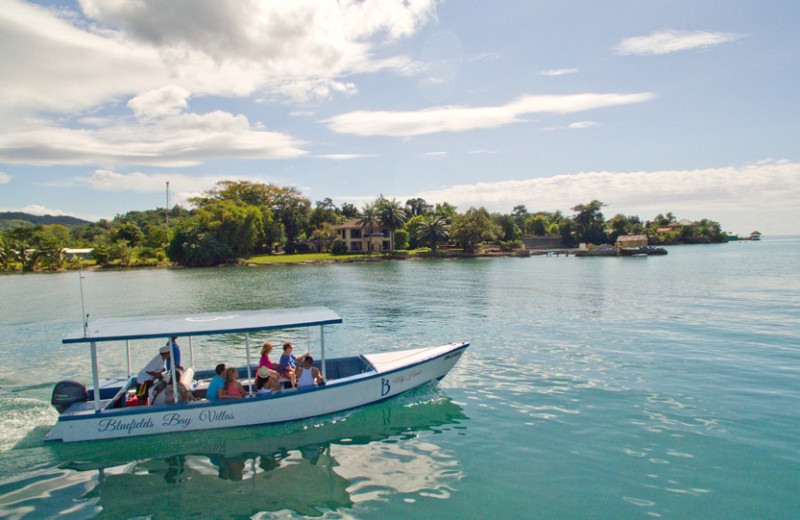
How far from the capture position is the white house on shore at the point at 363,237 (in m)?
104

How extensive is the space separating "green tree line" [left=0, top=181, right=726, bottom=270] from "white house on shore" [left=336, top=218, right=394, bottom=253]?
850 millimetres

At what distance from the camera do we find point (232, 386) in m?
11.0

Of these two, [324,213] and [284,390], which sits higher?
Answer: [324,213]

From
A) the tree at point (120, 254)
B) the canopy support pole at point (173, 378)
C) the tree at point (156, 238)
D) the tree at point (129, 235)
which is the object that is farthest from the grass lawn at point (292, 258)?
the canopy support pole at point (173, 378)

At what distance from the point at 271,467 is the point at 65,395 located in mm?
5166

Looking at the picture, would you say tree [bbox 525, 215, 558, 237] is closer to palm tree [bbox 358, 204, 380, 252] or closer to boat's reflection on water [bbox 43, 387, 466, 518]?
palm tree [bbox 358, 204, 380, 252]

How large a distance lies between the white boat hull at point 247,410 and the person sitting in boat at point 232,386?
0.30 meters

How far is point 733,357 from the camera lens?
55.9ft

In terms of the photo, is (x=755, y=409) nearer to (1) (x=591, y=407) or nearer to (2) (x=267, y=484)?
(1) (x=591, y=407)

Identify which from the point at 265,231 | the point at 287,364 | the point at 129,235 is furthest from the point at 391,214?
the point at 287,364

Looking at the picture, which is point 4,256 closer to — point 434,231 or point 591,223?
point 434,231

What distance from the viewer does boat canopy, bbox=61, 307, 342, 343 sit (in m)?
10.2

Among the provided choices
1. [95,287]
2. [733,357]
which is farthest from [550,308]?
[95,287]

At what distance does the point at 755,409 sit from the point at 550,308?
1790 centimetres
